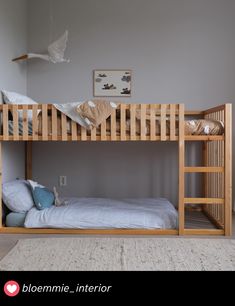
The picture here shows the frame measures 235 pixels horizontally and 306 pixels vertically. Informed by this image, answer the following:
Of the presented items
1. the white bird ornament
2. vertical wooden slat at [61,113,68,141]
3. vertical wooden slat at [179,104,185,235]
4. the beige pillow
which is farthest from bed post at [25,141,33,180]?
vertical wooden slat at [179,104,185,235]

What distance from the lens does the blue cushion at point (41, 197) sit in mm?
2504

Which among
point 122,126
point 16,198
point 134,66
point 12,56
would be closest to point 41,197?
point 16,198

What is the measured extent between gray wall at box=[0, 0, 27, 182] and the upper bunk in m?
0.50

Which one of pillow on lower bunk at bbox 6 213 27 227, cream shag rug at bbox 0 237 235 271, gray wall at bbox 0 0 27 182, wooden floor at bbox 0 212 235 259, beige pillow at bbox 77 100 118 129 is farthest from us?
gray wall at bbox 0 0 27 182

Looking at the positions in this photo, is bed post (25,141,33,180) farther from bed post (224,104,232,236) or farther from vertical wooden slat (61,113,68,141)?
bed post (224,104,232,236)

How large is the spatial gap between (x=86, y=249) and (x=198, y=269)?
681mm

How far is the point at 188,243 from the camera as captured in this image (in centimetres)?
210

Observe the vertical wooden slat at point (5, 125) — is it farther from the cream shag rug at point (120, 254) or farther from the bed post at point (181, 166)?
the bed post at point (181, 166)

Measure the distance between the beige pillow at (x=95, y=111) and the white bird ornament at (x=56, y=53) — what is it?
3.40ft

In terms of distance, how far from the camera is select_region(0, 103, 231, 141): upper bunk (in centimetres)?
233

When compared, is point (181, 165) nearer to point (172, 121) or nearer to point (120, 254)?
point (172, 121)
